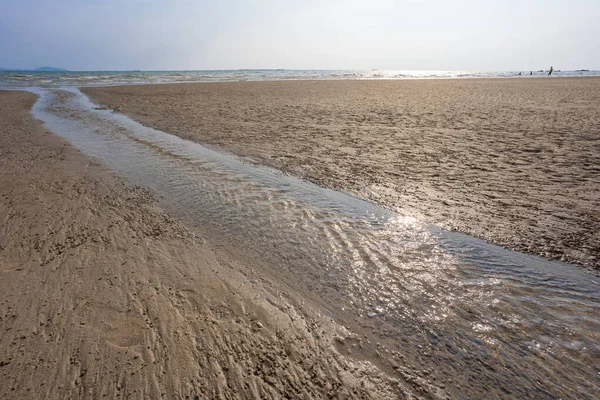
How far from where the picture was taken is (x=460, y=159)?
25.8 feet

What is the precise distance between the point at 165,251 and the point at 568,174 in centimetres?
789

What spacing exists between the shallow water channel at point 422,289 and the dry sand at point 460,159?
0.61 m

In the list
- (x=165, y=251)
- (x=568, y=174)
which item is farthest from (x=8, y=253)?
(x=568, y=174)

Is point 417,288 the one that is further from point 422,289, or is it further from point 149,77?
point 149,77

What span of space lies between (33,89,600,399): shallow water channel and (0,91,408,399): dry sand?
35 centimetres

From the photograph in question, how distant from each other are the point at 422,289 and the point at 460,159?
5.53 metres

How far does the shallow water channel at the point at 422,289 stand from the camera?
253 cm

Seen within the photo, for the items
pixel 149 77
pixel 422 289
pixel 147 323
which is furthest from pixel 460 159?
pixel 149 77

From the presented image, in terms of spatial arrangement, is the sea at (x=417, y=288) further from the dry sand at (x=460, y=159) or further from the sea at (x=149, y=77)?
the sea at (x=149, y=77)

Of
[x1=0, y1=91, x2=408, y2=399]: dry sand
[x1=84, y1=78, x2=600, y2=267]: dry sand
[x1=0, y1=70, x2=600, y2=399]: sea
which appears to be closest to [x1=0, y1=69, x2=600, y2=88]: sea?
[x1=84, y1=78, x2=600, y2=267]: dry sand

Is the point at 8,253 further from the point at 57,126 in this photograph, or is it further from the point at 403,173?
the point at 57,126

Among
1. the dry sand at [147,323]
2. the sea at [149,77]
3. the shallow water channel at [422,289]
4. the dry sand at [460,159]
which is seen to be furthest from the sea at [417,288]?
the sea at [149,77]

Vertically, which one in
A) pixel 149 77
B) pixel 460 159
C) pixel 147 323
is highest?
pixel 149 77

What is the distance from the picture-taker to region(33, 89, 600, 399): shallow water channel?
8.31ft
